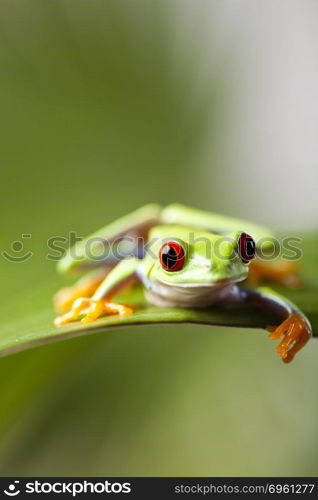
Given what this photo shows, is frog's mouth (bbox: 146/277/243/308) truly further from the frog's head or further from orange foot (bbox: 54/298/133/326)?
orange foot (bbox: 54/298/133/326)

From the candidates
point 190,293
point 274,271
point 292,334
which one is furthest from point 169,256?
point 274,271

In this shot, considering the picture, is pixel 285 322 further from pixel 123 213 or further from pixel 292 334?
pixel 123 213

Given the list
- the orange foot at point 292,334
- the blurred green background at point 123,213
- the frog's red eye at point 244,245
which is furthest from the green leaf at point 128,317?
the blurred green background at point 123,213

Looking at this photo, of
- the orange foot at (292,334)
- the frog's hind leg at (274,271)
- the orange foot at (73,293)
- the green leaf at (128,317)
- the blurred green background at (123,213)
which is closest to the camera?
the green leaf at (128,317)

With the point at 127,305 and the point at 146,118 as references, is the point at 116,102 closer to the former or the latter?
the point at 146,118

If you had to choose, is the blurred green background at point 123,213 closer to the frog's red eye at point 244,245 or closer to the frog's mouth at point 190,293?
the frog's mouth at point 190,293

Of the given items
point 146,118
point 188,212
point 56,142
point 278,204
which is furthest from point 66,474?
point 278,204
